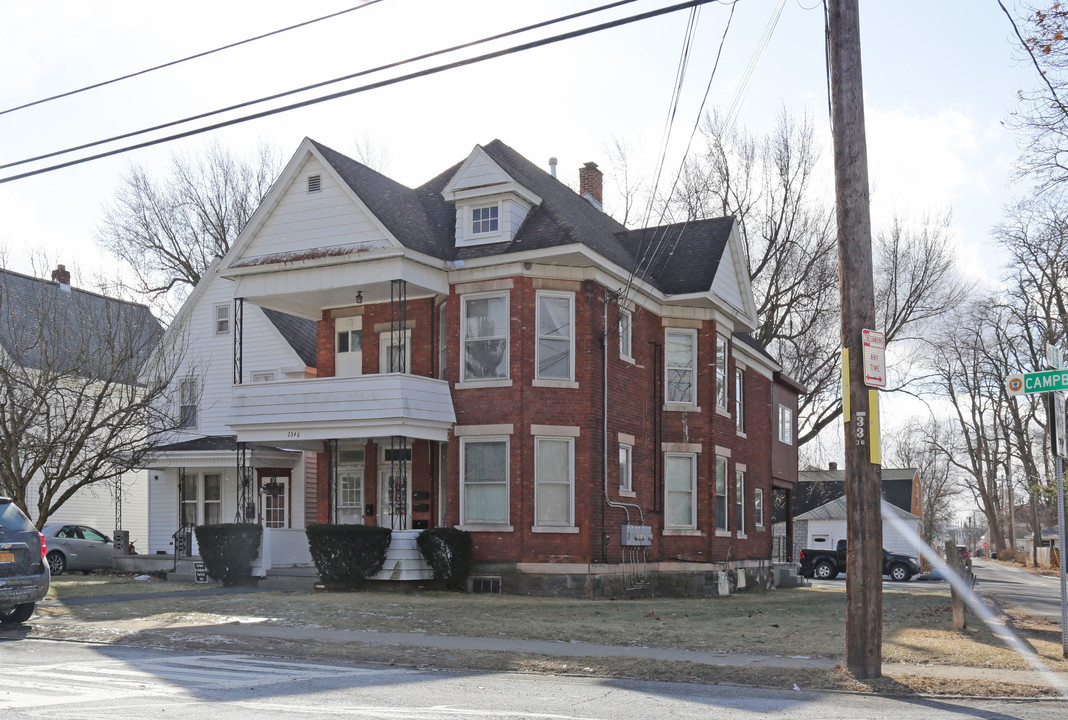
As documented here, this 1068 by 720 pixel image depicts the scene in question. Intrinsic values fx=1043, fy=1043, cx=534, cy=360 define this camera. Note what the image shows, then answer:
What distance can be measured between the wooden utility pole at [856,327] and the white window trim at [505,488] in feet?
38.2

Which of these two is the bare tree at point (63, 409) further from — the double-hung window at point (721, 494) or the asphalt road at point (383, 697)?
the double-hung window at point (721, 494)

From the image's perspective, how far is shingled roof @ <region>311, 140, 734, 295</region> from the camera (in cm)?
2194

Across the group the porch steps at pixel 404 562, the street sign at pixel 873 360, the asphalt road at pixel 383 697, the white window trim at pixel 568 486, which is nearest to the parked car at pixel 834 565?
the white window trim at pixel 568 486

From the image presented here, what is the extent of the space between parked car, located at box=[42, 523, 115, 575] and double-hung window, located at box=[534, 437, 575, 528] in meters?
15.7

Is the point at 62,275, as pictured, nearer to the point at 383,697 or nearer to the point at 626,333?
the point at 626,333

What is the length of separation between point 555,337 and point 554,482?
118 inches

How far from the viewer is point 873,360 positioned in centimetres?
1016

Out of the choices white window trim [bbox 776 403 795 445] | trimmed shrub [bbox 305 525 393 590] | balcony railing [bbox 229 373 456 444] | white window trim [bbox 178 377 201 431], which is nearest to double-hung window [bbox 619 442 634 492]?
balcony railing [bbox 229 373 456 444]

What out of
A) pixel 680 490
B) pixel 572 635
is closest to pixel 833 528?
pixel 680 490

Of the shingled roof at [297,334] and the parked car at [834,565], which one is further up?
the shingled roof at [297,334]

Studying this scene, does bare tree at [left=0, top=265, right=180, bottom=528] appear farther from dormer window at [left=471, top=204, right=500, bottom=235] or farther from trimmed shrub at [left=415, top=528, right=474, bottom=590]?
dormer window at [left=471, top=204, right=500, bottom=235]

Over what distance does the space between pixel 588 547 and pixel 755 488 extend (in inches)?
408

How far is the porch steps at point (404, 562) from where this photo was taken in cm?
2052

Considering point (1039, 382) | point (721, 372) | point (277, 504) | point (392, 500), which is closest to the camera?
point (1039, 382)
